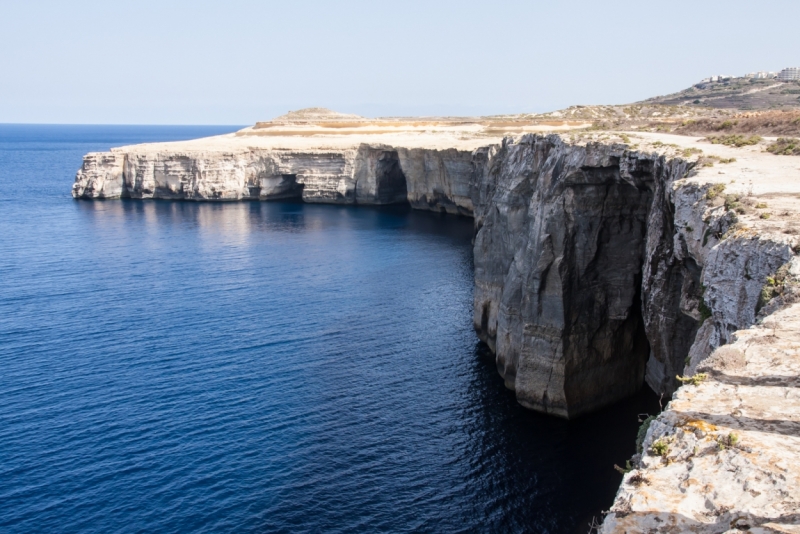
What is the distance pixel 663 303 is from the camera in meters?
31.5

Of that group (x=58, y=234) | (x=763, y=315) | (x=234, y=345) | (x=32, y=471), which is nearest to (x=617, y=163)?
(x=763, y=315)

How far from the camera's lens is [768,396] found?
518 inches

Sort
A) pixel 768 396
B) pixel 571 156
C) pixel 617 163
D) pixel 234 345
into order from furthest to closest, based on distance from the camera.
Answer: pixel 234 345, pixel 571 156, pixel 617 163, pixel 768 396

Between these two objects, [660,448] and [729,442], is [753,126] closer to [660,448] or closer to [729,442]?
[729,442]

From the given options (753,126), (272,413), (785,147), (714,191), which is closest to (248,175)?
(272,413)

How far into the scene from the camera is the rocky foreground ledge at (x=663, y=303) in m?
11.5

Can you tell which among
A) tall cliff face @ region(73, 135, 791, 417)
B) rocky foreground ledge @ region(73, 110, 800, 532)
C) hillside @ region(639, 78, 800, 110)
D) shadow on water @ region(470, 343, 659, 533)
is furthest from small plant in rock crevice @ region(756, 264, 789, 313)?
hillside @ region(639, 78, 800, 110)

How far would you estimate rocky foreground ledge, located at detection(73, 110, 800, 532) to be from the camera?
37.9 feet

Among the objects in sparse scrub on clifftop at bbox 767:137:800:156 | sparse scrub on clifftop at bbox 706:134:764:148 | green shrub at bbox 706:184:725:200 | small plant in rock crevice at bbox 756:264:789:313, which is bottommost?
small plant in rock crevice at bbox 756:264:789:313

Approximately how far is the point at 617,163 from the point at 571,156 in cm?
342

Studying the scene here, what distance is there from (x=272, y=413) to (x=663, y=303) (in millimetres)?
22066

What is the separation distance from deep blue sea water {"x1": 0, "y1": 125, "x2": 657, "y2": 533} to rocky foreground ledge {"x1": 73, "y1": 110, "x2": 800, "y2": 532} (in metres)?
3.88

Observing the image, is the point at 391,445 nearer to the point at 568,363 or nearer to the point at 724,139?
the point at 568,363

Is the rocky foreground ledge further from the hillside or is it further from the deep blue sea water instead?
the hillside
